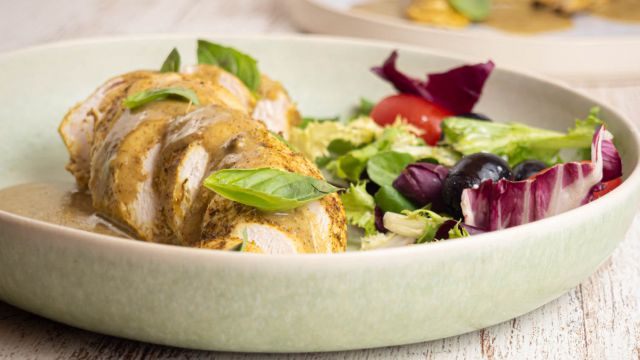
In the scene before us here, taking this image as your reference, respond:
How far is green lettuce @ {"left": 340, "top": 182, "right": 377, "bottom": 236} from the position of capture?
2.81 meters

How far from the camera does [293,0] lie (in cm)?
549

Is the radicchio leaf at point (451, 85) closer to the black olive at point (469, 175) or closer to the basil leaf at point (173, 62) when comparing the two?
the black olive at point (469, 175)

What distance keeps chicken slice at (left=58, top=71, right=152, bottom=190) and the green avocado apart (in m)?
3.00

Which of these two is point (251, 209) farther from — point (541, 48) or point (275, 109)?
point (541, 48)

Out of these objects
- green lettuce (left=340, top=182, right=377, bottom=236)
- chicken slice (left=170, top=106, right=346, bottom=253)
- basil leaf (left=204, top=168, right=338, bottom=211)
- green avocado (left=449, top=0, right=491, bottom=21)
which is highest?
basil leaf (left=204, top=168, right=338, bottom=211)

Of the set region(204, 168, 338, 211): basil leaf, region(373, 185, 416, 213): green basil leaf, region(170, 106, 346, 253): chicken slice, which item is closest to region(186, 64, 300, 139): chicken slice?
region(373, 185, 416, 213): green basil leaf

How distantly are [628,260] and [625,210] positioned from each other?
1.77ft

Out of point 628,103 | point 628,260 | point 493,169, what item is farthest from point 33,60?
point 628,103

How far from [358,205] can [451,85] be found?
0.89 m

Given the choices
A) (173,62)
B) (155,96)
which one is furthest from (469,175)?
(173,62)

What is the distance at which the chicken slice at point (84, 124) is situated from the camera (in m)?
2.98

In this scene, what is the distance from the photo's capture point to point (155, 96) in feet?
8.63

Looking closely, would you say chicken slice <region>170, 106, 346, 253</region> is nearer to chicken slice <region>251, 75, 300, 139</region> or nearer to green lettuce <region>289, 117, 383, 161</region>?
chicken slice <region>251, 75, 300, 139</region>

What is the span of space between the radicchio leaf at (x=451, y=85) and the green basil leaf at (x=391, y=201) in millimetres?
804
